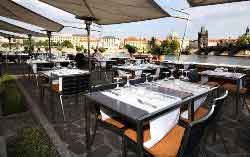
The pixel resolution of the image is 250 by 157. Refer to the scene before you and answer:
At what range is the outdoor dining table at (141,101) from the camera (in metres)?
1.48

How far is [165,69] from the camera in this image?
5.18 m

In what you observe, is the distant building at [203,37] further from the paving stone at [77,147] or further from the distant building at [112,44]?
the paving stone at [77,147]

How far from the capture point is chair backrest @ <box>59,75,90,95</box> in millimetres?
3320

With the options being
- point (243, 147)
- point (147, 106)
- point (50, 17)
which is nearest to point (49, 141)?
point (147, 106)

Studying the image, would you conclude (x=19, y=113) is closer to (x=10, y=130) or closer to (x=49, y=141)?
(x=10, y=130)

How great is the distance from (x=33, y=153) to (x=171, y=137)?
1.47m

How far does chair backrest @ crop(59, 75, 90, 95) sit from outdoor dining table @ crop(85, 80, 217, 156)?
1304 millimetres

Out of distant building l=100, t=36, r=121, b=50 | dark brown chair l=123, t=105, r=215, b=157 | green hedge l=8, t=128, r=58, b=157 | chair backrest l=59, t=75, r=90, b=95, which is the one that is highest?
distant building l=100, t=36, r=121, b=50

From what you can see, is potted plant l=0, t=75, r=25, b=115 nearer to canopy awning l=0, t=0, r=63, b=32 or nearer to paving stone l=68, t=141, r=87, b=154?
canopy awning l=0, t=0, r=63, b=32

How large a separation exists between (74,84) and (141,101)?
6.61 ft

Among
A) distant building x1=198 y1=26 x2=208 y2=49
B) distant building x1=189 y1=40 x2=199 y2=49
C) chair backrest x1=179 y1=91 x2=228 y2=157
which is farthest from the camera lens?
distant building x1=189 y1=40 x2=199 y2=49

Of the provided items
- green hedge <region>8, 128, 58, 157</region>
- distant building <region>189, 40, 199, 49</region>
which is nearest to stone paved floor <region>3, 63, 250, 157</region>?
green hedge <region>8, 128, 58, 157</region>

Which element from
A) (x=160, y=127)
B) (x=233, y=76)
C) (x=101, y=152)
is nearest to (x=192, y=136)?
(x=160, y=127)

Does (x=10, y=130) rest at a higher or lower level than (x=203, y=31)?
lower
